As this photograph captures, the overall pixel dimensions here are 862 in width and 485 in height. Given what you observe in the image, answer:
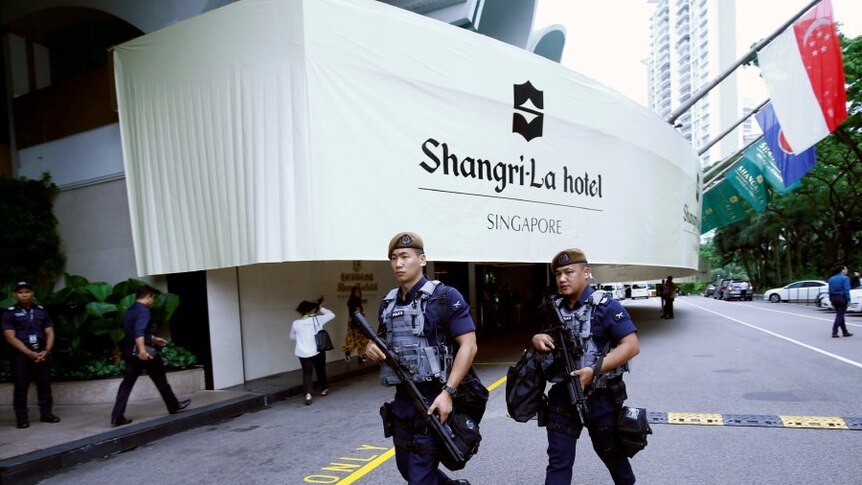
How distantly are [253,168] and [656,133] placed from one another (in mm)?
10869

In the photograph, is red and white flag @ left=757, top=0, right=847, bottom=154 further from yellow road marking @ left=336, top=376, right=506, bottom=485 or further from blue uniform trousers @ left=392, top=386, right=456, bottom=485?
blue uniform trousers @ left=392, top=386, right=456, bottom=485

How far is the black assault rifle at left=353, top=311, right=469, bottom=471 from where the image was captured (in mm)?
2877

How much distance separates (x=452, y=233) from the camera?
9.23 metres

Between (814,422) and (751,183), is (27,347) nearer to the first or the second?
(814,422)

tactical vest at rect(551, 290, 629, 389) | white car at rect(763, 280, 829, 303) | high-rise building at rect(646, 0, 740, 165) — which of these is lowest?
white car at rect(763, 280, 829, 303)

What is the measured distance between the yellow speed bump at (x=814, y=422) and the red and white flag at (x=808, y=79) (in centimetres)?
1048

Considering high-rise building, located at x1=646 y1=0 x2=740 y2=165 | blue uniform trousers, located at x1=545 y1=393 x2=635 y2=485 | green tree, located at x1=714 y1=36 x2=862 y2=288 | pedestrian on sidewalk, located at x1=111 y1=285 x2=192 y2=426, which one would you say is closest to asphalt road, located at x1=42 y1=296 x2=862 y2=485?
pedestrian on sidewalk, located at x1=111 y1=285 x2=192 y2=426

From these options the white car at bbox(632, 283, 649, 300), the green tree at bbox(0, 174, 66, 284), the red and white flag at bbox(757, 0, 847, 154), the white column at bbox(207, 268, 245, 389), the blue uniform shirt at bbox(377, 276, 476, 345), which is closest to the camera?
the blue uniform shirt at bbox(377, 276, 476, 345)

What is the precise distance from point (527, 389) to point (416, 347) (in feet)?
2.48

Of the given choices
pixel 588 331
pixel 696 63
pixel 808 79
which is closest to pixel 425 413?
pixel 588 331

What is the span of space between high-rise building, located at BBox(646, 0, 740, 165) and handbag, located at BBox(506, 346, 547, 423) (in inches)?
4425

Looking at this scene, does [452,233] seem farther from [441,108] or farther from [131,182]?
[131,182]

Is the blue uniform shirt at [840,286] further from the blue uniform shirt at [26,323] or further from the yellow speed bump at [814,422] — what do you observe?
the blue uniform shirt at [26,323]

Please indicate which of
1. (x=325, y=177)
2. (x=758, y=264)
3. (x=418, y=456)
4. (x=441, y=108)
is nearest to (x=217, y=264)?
(x=325, y=177)
